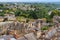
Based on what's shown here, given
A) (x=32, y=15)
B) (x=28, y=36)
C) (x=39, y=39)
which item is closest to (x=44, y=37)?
(x=39, y=39)

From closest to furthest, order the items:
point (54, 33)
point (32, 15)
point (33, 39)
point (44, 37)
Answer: point (33, 39) → point (44, 37) → point (54, 33) → point (32, 15)

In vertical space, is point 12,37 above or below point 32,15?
above

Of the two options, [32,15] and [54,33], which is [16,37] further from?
[32,15]

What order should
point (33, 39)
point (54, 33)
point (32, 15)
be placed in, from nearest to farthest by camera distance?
point (33, 39) < point (54, 33) < point (32, 15)

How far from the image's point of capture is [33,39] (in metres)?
8.92

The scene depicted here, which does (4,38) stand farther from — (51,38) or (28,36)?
(51,38)

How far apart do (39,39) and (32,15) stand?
537 inches

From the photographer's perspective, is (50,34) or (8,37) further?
(50,34)

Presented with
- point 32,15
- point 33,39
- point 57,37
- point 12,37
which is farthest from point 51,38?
point 32,15

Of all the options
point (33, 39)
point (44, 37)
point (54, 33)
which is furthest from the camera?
point (54, 33)

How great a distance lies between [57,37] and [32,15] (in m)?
13.9

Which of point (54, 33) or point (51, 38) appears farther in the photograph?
point (54, 33)

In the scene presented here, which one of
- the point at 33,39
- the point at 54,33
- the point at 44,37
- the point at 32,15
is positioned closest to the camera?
the point at 33,39

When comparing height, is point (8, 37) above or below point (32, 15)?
above
